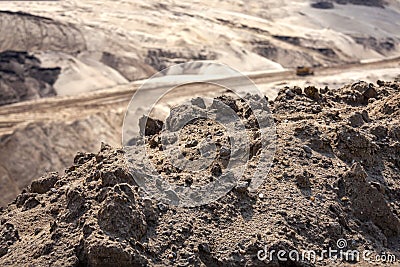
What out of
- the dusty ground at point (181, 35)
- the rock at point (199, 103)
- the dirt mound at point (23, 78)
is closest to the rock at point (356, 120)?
the rock at point (199, 103)

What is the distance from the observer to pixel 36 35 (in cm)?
3170

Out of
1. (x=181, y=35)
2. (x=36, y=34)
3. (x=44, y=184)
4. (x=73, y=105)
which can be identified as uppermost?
(x=44, y=184)

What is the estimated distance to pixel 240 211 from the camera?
15.9 feet

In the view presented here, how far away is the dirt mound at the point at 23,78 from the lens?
26.0 meters

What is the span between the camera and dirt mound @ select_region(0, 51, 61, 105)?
85.4 ft

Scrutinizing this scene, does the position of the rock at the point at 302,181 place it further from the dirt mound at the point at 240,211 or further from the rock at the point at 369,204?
the rock at the point at 369,204

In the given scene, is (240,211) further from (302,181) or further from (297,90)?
(297,90)

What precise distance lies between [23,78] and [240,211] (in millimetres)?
24555

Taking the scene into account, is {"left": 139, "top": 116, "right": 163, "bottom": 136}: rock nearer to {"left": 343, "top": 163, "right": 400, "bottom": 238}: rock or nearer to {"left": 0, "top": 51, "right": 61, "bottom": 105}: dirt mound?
{"left": 343, "top": 163, "right": 400, "bottom": 238}: rock

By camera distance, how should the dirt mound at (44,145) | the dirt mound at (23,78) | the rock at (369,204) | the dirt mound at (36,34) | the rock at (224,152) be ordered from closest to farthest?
1. the rock at (369,204)
2. the rock at (224,152)
3. the dirt mound at (44,145)
4. the dirt mound at (23,78)
5. the dirt mound at (36,34)

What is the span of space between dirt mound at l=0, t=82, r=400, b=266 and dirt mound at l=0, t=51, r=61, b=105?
2136 centimetres

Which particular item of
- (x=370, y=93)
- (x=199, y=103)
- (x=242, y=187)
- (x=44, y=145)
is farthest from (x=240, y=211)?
(x=44, y=145)

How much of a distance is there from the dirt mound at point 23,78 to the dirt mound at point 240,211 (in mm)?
21358

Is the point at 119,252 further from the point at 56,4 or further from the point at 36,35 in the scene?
the point at 56,4
